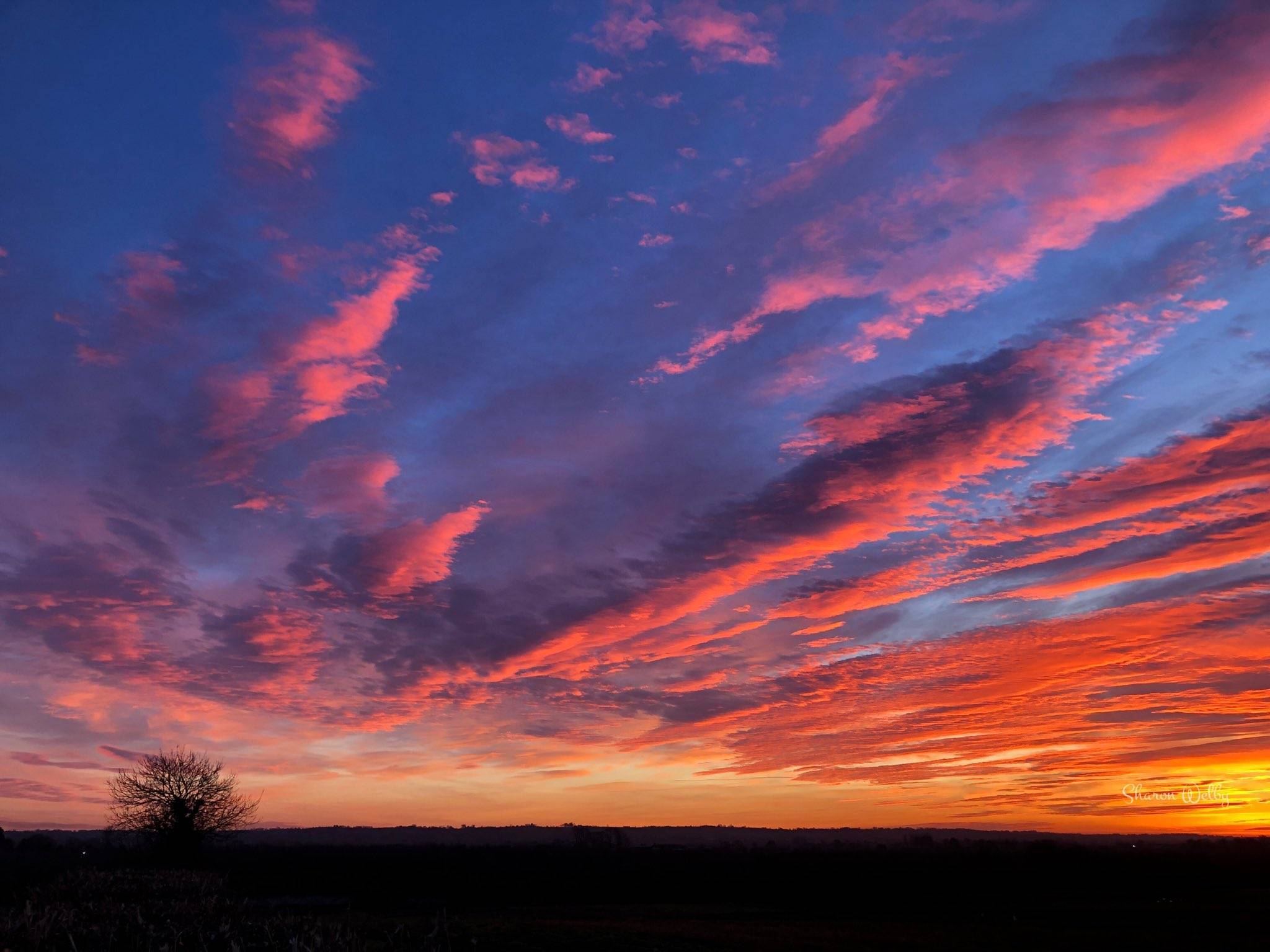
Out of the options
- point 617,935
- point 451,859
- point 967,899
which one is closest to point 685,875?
point 967,899

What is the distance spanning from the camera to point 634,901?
6203cm

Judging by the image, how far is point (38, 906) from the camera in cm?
2770

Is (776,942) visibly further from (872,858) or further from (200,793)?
(872,858)

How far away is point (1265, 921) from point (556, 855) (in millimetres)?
92313

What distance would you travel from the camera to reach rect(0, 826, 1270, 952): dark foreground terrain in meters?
24.9

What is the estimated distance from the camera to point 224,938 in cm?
2150

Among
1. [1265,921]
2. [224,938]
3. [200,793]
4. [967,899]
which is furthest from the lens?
[200,793]

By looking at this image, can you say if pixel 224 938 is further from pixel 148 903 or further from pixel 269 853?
pixel 269 853

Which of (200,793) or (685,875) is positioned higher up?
(200,793)

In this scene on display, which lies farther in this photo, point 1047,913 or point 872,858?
point 872,858

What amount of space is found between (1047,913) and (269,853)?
109711 millimetres

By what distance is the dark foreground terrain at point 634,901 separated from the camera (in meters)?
24.9

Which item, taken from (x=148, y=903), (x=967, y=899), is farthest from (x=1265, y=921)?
(x=148, y=903)

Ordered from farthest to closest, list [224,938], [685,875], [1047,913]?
[685,875], [1047,913], [224,938]
